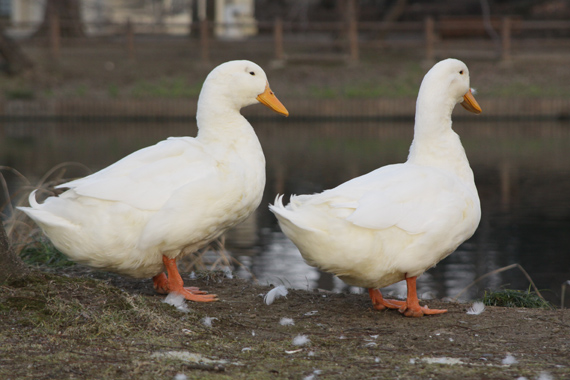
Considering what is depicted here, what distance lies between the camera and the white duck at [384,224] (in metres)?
3.98

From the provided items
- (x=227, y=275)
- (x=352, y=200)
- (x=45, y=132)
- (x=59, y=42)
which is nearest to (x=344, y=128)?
(x=45, y=132)

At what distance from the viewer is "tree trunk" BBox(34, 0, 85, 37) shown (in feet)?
80.6

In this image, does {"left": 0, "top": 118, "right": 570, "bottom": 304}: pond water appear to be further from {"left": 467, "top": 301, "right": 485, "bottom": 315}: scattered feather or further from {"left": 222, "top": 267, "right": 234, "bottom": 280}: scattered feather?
{"left": 467, "top": 301, "right": 485, "bottom": 315}: scattered feather

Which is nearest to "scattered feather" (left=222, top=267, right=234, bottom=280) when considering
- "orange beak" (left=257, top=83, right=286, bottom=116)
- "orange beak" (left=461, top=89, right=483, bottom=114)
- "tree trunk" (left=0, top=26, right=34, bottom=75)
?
"orange beak" (left=257, top=83, right=286, bottom=116)

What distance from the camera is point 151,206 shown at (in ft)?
14.2

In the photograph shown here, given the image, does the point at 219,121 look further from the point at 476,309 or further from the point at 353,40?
the point at 353,40

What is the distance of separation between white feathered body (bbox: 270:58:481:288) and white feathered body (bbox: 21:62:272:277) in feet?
1.68

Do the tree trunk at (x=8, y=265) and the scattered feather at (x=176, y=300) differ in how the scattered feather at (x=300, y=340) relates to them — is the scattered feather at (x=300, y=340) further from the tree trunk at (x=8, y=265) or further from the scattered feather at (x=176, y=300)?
the tree trunk at (x=8, y=265)

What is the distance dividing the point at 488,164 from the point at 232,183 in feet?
31.7

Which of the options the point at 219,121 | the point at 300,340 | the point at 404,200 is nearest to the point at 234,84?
the point at 219,121

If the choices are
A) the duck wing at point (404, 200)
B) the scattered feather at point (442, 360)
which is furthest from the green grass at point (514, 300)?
the scattered feather at point (442, 360)

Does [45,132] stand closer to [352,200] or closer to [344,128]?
[344,128]

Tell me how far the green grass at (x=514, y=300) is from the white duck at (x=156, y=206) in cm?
176

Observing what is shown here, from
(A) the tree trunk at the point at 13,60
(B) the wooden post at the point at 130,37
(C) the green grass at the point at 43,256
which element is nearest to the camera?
(C) the green grass at the point at 43,256
